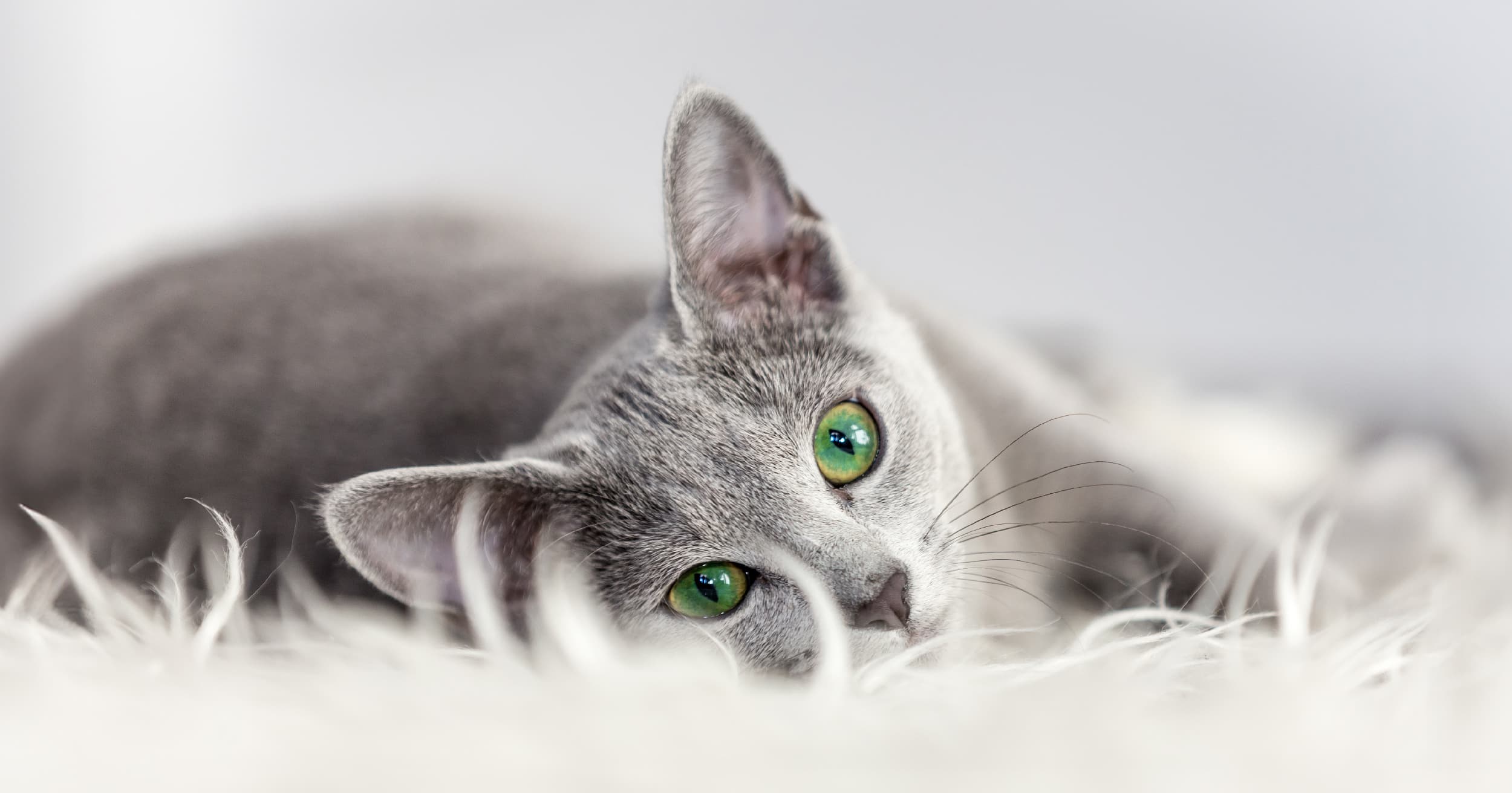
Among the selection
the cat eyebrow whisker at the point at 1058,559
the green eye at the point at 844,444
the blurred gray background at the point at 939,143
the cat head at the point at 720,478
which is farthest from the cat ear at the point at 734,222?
the blurred gray background at the point at 939,143

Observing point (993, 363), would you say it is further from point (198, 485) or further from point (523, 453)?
point (198, 485)

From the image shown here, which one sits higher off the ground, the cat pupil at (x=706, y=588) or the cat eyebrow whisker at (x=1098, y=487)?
the cat eyebrow whisker at (x=1098, y=487)

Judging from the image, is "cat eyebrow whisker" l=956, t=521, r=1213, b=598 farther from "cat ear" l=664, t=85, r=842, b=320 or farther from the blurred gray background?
the blurred gray background

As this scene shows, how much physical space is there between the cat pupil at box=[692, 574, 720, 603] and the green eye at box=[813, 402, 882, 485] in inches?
5.1

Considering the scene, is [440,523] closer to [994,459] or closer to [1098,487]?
→ [994,459]

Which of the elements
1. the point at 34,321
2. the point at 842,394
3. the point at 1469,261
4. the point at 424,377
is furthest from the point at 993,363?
the point at 34,321

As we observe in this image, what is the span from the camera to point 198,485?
1.06 metres

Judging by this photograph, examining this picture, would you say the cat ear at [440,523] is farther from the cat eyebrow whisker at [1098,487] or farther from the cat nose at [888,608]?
the cat eyebrow whisker at [1098,487]

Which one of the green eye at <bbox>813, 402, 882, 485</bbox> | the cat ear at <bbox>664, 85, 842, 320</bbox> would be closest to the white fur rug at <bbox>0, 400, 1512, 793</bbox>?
the green eye at <bbox>813, 402, 882, 485</bbox>

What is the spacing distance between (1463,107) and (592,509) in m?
Result: 1.52

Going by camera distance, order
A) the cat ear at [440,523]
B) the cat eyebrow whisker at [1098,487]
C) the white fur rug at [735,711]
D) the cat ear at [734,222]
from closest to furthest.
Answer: the white fur rug at [735,711] → the cat ear at [440,523] → the cat ear at [734,222] → the cat eyebrow whisker at [1098,487]

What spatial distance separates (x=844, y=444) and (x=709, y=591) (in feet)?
0.55

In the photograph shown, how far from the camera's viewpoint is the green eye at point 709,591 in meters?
0.79

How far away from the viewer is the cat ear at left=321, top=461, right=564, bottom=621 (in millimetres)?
730
